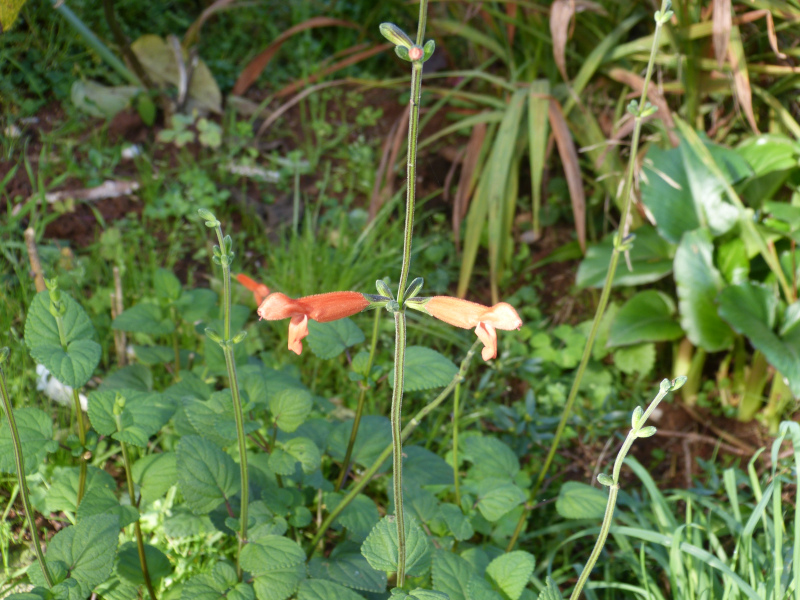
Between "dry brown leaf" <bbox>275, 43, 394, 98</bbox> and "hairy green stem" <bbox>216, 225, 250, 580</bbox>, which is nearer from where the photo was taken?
"hairy green stem" <bbox>216, 225, 250, 580</bbox>

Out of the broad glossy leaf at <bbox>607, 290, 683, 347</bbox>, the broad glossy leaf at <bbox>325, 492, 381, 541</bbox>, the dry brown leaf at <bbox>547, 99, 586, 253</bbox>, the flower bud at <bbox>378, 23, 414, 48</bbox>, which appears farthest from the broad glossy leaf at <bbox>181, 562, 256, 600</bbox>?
the dry brown leaf at <bbox>547, 99, 586, 253</bbox>

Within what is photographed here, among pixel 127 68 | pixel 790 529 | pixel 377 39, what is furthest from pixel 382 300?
pixel 377 39

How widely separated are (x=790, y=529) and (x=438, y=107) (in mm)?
1849

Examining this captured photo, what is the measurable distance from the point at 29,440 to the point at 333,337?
0.56 metres

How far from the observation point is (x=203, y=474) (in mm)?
1266

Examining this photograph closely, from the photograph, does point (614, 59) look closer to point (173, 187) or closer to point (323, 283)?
point (323, 283)

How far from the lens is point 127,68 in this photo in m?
3.05

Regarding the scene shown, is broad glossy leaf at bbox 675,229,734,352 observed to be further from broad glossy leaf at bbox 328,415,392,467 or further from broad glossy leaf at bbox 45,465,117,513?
broad glossy leaf at bbox 45,465,117,513

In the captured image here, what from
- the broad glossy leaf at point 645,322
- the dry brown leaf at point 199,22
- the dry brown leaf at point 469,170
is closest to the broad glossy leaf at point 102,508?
the broad glossy leaf at point 645,322

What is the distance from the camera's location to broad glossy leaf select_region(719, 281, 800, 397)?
6.28ft

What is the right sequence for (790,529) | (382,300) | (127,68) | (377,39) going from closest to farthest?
(382,300) < (790,529) < (127,68) < (377,39)

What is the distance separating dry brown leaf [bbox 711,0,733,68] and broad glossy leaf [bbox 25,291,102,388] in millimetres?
1972

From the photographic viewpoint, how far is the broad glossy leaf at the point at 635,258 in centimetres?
236

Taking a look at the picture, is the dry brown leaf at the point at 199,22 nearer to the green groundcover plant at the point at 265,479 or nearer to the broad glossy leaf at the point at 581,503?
the green groundcover plant at the point at 265,479
